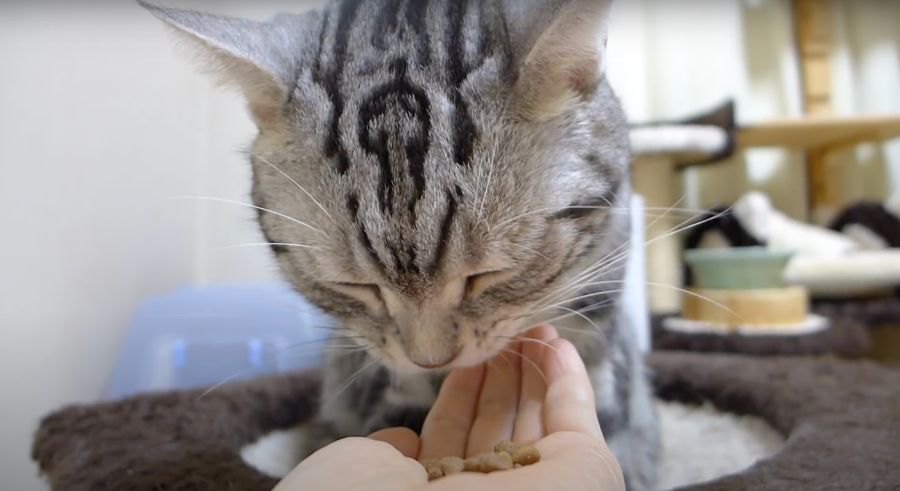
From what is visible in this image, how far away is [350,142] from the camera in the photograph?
0.70 metres

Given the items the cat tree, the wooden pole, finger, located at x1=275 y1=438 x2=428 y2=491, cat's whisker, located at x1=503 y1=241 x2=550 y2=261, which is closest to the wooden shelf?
the cat tree

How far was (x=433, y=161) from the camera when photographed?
26.2 inches

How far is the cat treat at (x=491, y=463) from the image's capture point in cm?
58

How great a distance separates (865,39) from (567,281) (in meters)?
2.36

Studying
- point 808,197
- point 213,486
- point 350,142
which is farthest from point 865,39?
point 213,486

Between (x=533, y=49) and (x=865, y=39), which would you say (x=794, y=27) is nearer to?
(x=865, y=39)

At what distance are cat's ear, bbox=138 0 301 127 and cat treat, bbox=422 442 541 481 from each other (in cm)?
43

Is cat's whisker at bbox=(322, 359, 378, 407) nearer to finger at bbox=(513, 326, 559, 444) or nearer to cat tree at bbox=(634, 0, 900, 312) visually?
finger at bbox=(513, 326, 559, 444)

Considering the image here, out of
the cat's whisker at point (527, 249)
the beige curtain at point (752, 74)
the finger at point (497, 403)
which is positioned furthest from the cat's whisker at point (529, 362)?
the beige curtain at point (752, 74)

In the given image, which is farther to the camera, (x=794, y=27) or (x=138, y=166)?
(x=794, y=27)

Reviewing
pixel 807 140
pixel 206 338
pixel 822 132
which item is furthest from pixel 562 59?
pixel 807 140

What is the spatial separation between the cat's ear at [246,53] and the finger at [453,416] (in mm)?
391

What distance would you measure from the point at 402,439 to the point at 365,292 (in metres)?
0.18

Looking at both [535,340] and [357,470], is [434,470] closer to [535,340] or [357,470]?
[357,470]
